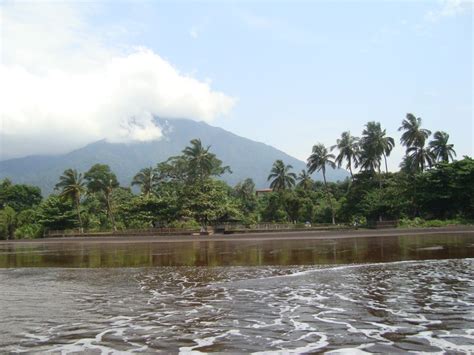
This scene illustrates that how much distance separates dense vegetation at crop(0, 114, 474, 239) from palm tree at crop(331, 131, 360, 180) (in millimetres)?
134

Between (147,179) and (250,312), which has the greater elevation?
(147,179)

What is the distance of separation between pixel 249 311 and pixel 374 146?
50694mm

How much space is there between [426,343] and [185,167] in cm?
5887

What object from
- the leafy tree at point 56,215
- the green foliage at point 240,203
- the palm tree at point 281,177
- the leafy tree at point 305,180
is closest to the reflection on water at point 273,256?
the green foliage at point 240,203

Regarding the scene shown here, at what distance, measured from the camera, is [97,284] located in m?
11.8

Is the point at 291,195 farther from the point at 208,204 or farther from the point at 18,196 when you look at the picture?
the point at 18,196

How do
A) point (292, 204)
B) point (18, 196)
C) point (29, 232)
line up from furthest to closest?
1. point (18, 196)
2. point (292, 204)
3. point (29, 232)

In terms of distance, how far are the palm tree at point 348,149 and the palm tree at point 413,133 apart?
6.34 m

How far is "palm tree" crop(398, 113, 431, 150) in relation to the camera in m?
53.2

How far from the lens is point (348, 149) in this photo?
58.6 metres

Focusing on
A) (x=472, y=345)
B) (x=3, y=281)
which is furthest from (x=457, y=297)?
(x=3, y=281)

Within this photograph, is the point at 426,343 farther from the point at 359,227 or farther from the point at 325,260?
the point at 359,227

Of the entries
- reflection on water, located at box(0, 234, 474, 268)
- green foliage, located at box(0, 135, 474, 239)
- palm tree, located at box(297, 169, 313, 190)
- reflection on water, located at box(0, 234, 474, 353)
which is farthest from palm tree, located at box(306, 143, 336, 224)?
reflection on water, located at box(0, 234, 474, 353)

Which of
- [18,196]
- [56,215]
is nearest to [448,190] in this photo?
[56,215]
